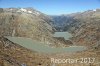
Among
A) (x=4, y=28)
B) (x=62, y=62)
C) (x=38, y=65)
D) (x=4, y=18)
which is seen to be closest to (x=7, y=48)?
(x=38, y=65)

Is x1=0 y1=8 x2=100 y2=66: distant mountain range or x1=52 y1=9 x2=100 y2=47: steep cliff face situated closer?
x1=0 y1=8 x2=100 y2=66: distant mountain range

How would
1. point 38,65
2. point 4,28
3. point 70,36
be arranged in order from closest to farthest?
point 38,65 < point 4,28 < point 70,36

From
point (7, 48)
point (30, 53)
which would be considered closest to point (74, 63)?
point (30, 53)

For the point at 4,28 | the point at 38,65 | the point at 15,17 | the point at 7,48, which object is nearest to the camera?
the point at 38,65

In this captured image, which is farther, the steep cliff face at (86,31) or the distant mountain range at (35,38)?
the steep cliff face at (86,31)

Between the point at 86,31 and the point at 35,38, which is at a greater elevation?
the point at 86,31

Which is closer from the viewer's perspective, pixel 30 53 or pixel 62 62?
pixel 62 62

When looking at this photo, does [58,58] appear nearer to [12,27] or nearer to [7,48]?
[7,48]

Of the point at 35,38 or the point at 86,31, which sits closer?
the point at 35,38

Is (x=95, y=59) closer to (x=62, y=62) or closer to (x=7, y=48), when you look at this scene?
(x=62, y=62)

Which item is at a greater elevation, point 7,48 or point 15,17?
point 15,17
